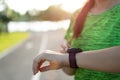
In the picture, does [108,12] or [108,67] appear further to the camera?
[108,12]

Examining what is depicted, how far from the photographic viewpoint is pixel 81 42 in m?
2.44

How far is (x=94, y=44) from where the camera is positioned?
2307 millimetres

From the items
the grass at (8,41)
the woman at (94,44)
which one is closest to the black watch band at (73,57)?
the woman at (94,44)

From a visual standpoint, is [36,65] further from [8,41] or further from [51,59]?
[8,41]

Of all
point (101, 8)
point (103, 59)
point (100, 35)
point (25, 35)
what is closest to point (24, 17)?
point (25, 35)

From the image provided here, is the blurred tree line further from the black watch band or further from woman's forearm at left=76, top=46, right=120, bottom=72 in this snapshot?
woman's forearm at left=76, top=46, right=120, bottom=72

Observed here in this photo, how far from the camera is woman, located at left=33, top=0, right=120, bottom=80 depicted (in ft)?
6.72

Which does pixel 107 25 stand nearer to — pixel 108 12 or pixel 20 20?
pixel 108 12

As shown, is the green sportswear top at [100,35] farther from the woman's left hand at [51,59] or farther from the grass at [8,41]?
the grass at [8,41]

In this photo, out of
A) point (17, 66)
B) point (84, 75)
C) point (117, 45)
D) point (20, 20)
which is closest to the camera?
point (117, 45)

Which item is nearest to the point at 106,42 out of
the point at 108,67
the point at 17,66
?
the point at 108,67

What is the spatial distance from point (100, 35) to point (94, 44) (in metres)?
0.06

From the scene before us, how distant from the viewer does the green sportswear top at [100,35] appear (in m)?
2.23

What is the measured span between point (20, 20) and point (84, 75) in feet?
315
